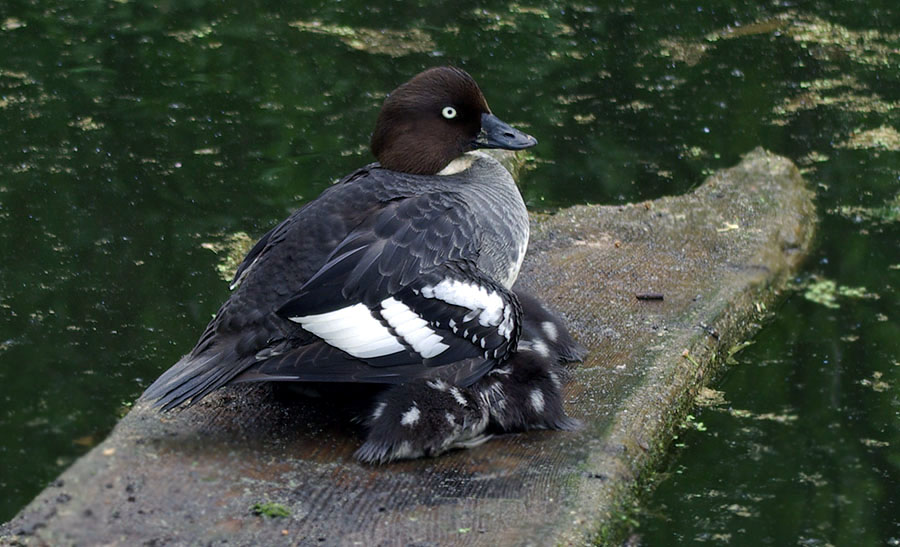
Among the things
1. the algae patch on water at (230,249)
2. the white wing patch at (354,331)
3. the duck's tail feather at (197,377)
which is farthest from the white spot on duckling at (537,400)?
the algae patch on water at (230,249)

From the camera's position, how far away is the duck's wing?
3338 mm

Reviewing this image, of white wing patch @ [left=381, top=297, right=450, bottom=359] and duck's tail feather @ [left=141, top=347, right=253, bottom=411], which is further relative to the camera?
white wing patch @ [left=381, top=297, right=450, bottom=359]

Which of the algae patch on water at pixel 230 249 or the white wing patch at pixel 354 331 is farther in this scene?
the algae patch on water at pixel 230 249

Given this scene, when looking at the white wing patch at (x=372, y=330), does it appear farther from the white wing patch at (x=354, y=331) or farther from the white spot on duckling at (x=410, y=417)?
the white spot on duckling at (x=410, y=417)

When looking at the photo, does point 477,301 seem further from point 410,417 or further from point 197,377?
point 197,377

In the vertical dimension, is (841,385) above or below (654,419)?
below

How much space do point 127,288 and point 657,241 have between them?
239 cm

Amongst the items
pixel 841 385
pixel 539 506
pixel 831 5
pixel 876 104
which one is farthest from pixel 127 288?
pixel 831 5

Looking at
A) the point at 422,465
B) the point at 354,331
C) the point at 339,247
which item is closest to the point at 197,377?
the point at 354,331

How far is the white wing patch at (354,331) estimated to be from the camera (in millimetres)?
3338

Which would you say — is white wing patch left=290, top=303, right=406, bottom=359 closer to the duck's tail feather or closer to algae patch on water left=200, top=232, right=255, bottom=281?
the duck's tail feather

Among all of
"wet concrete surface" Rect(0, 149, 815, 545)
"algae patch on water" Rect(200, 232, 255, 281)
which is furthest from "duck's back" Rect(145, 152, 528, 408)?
"algae patch on water" Rect(200, 232, 255, 281)

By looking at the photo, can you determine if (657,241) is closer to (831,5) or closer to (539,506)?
(539,506)

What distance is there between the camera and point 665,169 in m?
6.79
